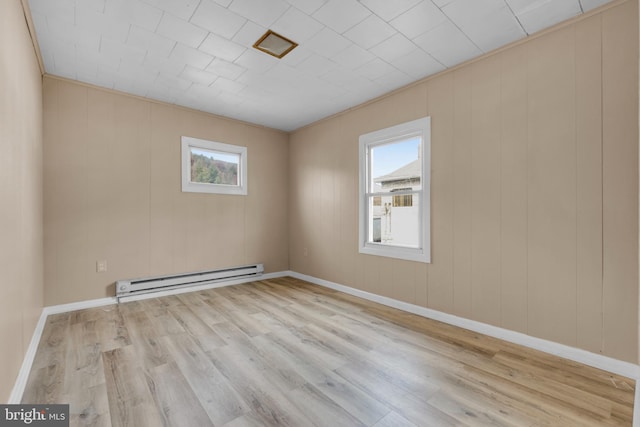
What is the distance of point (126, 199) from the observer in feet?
11.6

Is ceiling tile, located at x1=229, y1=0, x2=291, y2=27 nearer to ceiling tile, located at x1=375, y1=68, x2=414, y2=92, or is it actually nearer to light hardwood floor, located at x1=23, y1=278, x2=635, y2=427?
ceiling tile, located at x1=375, y1=68, x2=414, y2=92

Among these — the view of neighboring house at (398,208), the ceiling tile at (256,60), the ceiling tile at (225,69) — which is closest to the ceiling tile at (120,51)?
the ceiling tile at (225,69)

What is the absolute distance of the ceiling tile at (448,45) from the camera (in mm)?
2271

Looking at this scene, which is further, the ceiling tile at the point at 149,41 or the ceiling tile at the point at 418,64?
the ceiling tile at the point at 418,64

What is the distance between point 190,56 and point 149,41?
1.11 ft

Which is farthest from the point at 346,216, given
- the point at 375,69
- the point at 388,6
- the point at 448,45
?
the point at 388,6

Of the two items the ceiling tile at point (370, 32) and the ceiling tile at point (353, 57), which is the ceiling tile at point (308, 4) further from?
the ceiling tile at point (353, 57)

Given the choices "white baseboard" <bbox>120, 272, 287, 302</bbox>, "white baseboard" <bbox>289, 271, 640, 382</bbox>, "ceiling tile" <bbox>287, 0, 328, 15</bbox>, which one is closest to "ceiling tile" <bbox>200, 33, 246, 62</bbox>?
"ceiling tile" <bbox>287, 0, 328, 15</bbox>

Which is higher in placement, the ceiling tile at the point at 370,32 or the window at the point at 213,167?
the ceiling tile at the point at 370,32

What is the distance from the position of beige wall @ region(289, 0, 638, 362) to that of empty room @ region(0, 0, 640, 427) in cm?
1

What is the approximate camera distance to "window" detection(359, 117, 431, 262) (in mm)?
3098

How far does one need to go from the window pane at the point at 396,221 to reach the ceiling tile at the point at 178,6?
2.66 meters

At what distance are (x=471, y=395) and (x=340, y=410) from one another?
83 centimetres

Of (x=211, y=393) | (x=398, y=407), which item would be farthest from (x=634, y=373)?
(x=211, y=393)
